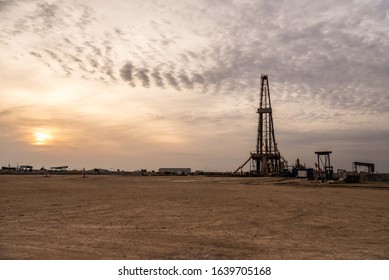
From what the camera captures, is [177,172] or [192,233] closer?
[192,233]

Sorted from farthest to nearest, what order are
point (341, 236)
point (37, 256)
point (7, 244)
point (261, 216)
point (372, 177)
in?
point (372, 177), point (261, 216), point (341, 236), point (7, 244), point (37, 256)

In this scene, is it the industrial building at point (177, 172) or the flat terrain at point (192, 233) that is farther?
the industrial building at point (177, 172)

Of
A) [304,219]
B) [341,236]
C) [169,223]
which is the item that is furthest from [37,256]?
[304,219]

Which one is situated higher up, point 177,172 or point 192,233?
point 177,172

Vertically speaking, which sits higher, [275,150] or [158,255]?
[275,150]

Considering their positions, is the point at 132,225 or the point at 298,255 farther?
the point at 132,225

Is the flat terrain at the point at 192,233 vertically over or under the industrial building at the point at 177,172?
under

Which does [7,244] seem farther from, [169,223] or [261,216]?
[261,216]

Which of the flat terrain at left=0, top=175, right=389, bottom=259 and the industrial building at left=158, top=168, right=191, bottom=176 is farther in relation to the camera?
the industrial building at left=158, top=168, right=191, bottom=176

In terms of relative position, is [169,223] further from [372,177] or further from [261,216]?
[372,177]

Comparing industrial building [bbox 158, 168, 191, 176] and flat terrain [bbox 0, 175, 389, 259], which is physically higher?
industrial building [bbox 158, 168, 191, 176]
